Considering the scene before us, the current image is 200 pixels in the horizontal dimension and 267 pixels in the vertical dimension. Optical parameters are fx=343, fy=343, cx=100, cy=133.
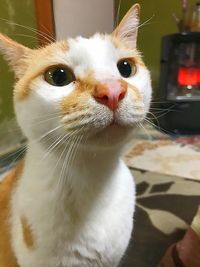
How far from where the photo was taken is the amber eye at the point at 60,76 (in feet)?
1.84

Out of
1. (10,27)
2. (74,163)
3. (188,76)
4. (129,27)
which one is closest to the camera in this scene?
(74,163)

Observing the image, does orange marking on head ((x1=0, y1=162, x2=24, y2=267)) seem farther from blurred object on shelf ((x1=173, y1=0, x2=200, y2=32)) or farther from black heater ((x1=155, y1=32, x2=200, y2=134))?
blurred object on shelf ((x1=173, y1=0, x2=200, y2=32))

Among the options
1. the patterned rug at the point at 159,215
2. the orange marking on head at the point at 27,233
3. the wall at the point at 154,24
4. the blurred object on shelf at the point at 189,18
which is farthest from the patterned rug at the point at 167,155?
the orange marking on head at the point at 27,233

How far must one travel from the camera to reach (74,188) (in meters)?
0.62

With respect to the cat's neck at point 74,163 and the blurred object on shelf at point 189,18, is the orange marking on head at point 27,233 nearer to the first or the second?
the cat's neck at point 74,163

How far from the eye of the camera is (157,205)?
123cm

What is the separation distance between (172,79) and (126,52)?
1.57 m

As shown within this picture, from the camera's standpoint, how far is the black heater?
2055mm

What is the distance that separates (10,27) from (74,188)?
1.00 meters

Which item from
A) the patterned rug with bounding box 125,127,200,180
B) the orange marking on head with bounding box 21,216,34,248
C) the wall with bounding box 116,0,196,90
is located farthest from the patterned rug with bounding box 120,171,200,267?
the wall with bounding box 116,0,196,90

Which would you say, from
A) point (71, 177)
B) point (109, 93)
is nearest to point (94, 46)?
point (109, 93)

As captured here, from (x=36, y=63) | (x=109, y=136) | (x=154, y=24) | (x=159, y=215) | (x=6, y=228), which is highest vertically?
(x=154, y=24)

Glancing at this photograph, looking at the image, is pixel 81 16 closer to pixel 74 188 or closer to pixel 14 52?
pixel 14 52

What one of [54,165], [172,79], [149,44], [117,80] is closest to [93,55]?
[117,80]
